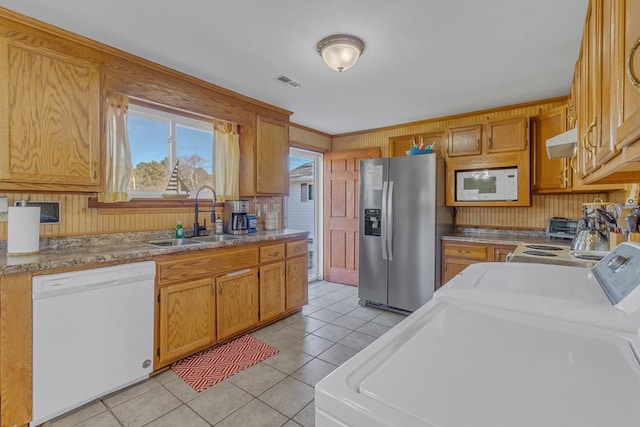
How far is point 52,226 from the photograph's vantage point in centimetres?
220

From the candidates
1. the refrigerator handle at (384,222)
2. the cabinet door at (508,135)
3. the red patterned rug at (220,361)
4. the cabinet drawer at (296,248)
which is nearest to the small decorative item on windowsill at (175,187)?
the cabinet drawer at (296,248)

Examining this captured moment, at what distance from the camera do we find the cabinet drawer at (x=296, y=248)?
132 inches

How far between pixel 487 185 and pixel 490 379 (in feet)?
10.9

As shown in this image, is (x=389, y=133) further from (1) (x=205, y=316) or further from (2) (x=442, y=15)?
(1) (x=205, y=316)

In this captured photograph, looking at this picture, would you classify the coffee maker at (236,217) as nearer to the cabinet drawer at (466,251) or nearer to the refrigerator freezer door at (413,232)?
the refrigerator freezer door at (413,232)

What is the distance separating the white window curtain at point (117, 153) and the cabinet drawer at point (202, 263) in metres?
0.69

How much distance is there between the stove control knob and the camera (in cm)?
111

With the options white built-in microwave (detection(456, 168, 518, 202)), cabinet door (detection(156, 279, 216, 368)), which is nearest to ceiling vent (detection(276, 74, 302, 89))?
cabinet door (detection(156, 279, 216, 368))

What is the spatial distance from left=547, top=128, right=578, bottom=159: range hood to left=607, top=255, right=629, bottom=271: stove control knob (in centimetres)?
88

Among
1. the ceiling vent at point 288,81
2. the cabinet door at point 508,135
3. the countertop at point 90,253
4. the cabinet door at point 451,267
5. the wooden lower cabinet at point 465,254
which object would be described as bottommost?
the cabinet door at point 451,267

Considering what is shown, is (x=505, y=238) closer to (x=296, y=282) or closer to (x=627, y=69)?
(x=296, y=282)

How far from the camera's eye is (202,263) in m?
2.50

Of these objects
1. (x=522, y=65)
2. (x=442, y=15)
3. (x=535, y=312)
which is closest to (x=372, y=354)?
(x=535, y=312)

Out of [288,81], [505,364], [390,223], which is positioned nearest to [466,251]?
[390,223]
